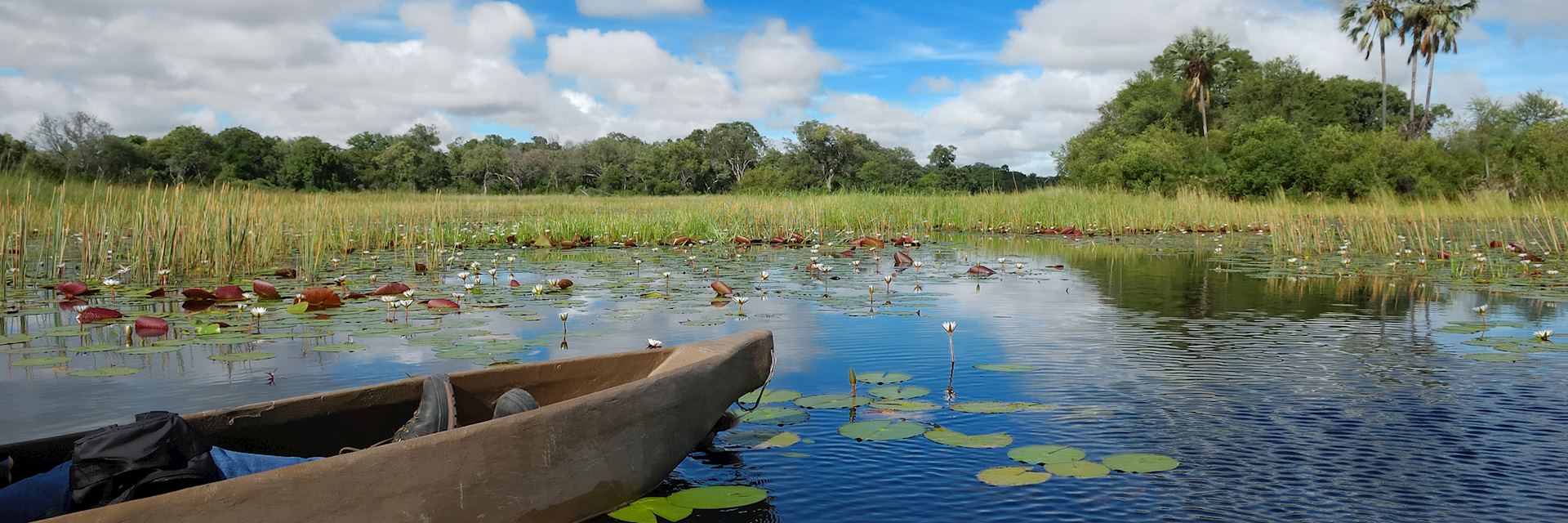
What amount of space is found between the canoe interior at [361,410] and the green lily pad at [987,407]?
1.25 metres

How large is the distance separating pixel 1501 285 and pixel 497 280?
931 cm

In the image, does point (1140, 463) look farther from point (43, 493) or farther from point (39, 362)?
point (39, 362)

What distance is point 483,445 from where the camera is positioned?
2400 millimetres

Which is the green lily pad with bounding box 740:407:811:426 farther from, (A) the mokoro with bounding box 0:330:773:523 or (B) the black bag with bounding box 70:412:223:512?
(B) the black bag with bounding box 70:412:223:512

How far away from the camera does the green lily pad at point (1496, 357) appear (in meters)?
4.80

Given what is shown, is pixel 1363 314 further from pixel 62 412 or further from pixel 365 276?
pixel 365 276

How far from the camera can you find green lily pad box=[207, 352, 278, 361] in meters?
4.82

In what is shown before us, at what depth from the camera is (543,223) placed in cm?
1579

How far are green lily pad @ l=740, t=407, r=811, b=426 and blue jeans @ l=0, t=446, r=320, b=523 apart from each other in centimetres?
180

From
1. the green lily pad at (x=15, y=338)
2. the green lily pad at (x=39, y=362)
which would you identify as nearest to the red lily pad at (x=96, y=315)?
the green lily pad at (x=15, y=338)

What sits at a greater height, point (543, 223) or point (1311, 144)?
point (1311, 144)

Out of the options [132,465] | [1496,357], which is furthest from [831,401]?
[1496,357]

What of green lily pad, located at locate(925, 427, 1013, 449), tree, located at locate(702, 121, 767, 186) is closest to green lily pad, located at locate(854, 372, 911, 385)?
green lily pad, located at locate(925, 427, 1013, 449)

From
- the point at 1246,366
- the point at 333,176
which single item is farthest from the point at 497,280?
the point at 333,176
